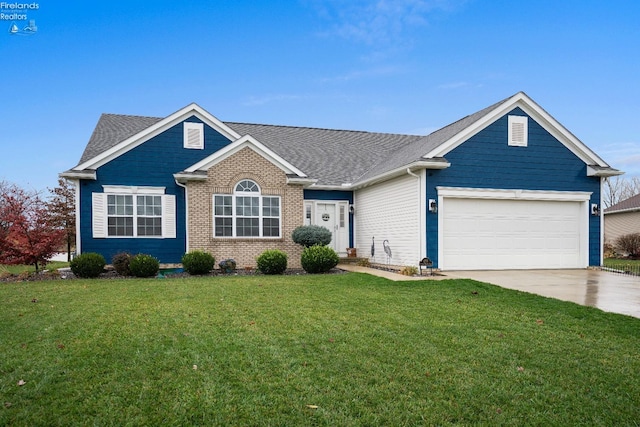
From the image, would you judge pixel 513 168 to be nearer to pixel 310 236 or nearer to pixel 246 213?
pixel 310 236

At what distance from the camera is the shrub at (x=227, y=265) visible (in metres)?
14.4

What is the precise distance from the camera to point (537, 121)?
1525 centimetres

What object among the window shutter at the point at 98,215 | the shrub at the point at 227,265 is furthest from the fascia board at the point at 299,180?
the window shutter at the point at 98,215

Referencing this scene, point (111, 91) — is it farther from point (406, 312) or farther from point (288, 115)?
point (406, 312)

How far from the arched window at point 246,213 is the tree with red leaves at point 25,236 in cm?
499

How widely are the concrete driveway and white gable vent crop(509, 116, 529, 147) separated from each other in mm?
4297

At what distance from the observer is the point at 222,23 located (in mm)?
15914

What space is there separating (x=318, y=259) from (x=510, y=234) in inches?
258

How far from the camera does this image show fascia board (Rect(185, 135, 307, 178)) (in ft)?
49.6

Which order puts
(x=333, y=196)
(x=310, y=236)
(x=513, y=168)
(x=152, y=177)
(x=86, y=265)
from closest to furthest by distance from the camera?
1. (x=86, y=265)
2. (x=513, y=168)
3. (x=310, y=236)
4. (x=152, y=177)
5. (x=333, y=196)

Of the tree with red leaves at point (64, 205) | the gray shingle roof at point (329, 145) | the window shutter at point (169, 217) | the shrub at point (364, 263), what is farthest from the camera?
the tree with red leaves at point (64, 205)

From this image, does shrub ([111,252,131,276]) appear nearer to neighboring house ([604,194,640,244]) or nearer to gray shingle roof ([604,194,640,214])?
neighboring house ([604,194,640,244])

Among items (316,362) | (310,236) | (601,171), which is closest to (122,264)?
(310,236)

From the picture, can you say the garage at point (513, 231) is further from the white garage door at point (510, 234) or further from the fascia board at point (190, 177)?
the fascia board at point (190, 177)
